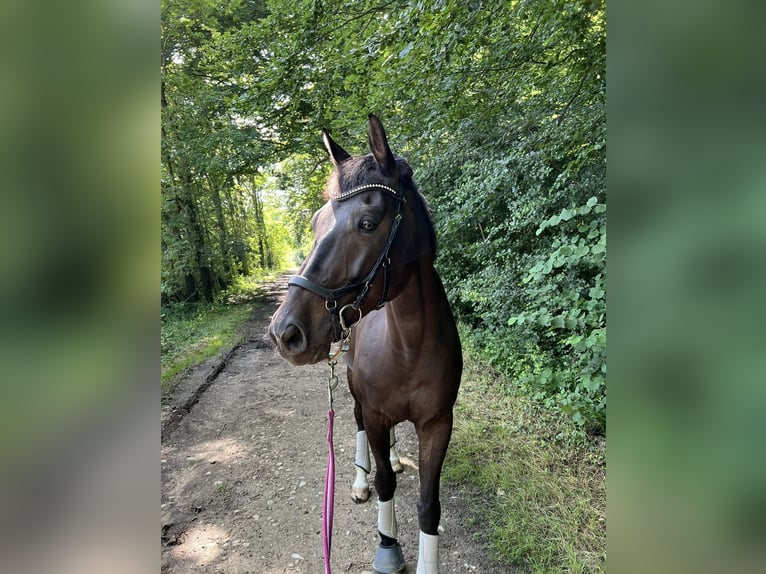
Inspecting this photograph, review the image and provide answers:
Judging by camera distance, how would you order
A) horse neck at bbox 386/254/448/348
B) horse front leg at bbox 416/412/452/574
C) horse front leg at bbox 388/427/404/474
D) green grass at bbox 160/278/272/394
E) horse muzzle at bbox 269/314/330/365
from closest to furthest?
horse muzzle at bbox 269/314/330/365 < horse neck at bbox 386/254/448/348 < horse front leg at bbox 416/412/452/574 < horse front leg at bbox 388/427/404/474 < green grass at bbox 160/278/272/394

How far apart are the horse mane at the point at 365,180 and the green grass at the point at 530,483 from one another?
1981 mm

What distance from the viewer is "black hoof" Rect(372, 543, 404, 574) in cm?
243

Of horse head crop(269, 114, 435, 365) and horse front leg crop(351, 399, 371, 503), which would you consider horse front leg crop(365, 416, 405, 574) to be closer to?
horse front leg crop(351, 399, 371, 503)

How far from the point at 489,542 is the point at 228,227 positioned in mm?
15506

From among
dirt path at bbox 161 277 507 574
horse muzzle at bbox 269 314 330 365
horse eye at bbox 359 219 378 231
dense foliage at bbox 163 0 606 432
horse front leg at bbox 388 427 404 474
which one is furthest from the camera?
horse front leg at bbox 388 427 404 474

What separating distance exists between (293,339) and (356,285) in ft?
1.08

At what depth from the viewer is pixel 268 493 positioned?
3.29 metres

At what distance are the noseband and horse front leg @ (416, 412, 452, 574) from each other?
0.98 m

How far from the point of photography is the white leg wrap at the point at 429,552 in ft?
7.45

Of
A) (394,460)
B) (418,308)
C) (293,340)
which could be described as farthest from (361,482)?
(293,340)

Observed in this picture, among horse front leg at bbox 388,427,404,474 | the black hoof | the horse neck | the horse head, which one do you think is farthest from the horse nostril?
horse front leg at bbox 388,427,404,474
